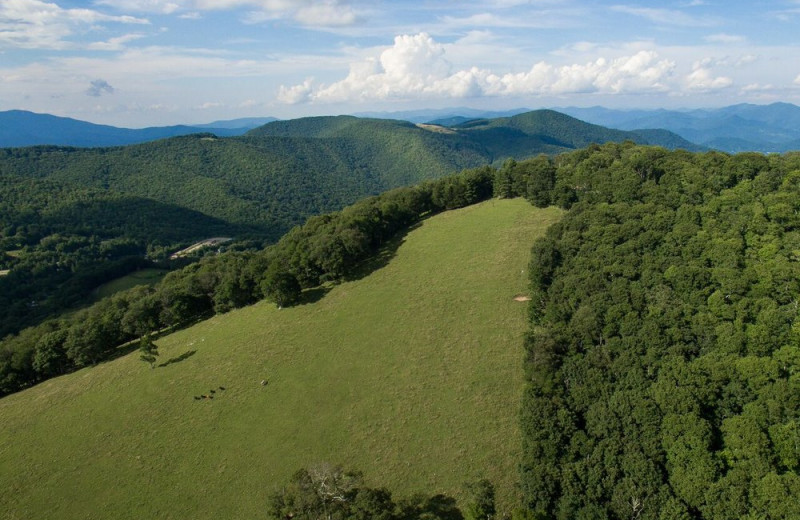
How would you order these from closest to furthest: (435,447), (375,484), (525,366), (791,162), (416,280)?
(375,484)
(435,447)
(525,366)
(791,162)
(416,280)

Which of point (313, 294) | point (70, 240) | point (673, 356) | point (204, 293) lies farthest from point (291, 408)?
point (70, 240)

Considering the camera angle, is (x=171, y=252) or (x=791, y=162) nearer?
(x=791, y=162)

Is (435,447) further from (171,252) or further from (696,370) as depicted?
(171,252)

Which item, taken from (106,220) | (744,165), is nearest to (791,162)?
(744,165)

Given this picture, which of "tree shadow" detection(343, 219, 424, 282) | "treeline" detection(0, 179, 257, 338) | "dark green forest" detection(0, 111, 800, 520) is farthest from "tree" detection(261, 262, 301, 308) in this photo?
"treeline" detection(0, 179, 257, 338)

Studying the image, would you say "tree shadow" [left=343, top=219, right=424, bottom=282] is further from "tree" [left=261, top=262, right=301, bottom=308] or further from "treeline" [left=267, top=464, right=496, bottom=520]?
"treeline" [left=267, top=464, right=496, bottom=520]

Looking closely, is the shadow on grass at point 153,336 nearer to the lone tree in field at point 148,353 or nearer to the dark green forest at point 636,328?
the dark green forest at point 636,328

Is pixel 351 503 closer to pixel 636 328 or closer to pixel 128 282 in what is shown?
pixel 636 328
